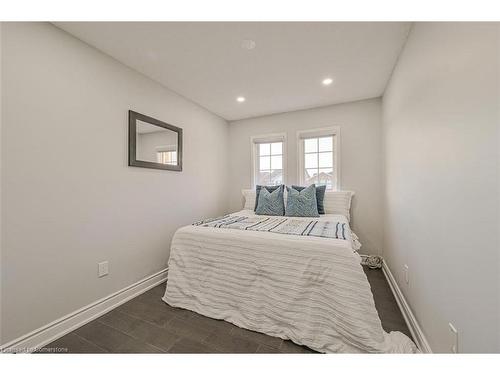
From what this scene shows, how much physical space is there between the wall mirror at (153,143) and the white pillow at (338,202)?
6.92ft

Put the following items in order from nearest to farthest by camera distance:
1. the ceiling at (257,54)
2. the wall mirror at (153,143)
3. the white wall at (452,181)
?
the white wall at (452,181) → the ceiling at (257,54) → the wall mirror at (153,143)

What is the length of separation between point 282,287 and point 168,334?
0.92m

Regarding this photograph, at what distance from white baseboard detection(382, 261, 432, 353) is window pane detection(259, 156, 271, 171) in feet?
7.52

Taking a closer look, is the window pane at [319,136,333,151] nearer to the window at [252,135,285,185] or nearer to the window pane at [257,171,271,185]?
the window at [252,135,285,185]

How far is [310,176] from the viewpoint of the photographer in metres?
3.28

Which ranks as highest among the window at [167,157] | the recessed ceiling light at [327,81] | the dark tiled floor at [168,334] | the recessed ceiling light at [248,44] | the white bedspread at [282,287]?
the recessed ceiling light at [327,81]

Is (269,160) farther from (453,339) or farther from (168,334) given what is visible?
(453,339)

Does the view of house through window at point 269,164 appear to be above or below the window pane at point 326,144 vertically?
below

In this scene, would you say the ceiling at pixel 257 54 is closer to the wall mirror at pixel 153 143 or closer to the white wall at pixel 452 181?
the white wall at pixel 452 181

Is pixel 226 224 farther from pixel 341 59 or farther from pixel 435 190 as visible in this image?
pixel 341 59

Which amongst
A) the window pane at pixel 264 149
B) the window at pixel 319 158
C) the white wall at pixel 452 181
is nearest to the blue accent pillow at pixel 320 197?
the window at pixel 319 158

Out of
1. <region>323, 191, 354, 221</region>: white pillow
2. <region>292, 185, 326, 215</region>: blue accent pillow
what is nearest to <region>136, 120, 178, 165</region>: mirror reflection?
<region>292, 185, 326, 215</region>: blue accent pillow

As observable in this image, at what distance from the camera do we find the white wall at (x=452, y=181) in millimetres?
761
